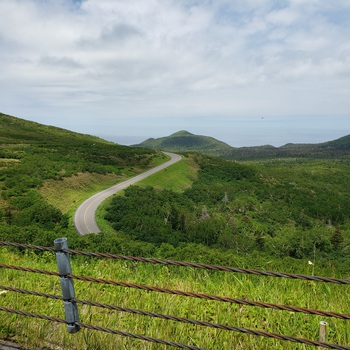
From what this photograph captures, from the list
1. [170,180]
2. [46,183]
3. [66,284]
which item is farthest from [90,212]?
[66,284]

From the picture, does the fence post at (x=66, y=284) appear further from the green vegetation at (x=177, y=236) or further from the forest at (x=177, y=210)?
the forest at (x=177, y=210)

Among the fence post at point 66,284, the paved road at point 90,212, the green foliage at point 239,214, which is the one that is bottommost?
the green foliage at point 239,214

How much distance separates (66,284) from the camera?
3498 mm

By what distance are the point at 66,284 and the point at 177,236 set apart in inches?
1843

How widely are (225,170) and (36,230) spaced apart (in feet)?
300

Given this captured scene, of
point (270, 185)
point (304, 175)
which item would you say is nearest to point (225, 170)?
point (270, 185)

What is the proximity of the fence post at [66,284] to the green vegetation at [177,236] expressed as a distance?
1.18 feet

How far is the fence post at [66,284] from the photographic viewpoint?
3.40m

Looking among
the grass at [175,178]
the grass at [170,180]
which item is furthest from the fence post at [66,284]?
the grass at [175,178]

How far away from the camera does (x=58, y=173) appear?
53.8 m

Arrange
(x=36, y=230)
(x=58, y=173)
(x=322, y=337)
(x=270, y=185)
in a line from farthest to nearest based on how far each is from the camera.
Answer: (x=270, y=185) → (x=58, y=173) → (x=36, y=230) → (x=322, y=337)

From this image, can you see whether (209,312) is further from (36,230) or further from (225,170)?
(225,170)

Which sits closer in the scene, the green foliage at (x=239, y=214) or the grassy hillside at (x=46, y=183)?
the grassy hillside at (x=46, y=183)

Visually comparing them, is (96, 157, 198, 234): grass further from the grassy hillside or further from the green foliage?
the grassy hillside
